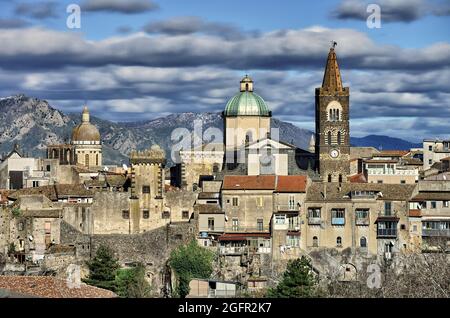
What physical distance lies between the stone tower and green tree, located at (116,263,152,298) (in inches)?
830

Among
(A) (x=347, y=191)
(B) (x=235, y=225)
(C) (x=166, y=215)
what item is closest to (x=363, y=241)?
(A) (x=347, y=191)

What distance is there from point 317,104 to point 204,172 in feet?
39.3

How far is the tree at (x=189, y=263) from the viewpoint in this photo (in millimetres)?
64312

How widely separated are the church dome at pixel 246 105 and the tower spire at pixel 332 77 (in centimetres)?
1148

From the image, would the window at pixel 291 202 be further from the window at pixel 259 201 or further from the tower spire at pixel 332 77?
the tower spire at pixel 332 77

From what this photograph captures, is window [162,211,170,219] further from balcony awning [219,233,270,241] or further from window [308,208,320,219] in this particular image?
window [308,208,320,219]

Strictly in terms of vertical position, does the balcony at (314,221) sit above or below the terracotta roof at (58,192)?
below

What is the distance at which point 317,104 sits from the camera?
8600 centimetres

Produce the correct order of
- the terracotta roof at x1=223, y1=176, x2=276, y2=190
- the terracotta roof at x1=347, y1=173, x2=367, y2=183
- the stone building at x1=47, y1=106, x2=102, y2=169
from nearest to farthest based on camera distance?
the terracotta roof at x1=223, y1=176, x2=276, y2=190
the terracotta roof at x1=347, y1=173, x2=367, y2=183
the stone building at x1=47, y1=106, x2=102, y2=169

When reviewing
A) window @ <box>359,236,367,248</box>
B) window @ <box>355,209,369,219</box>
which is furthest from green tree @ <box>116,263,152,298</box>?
window @ <box>355,209,369,219</box>

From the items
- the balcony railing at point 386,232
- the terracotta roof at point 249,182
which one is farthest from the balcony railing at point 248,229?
the balcony railing at point 386,232

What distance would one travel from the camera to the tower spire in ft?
283

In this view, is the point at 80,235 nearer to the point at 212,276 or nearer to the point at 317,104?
the point at 212,276

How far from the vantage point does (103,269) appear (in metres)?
63.8
